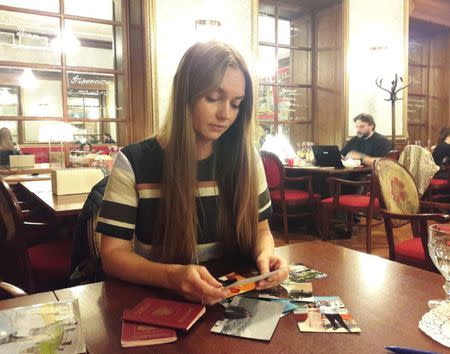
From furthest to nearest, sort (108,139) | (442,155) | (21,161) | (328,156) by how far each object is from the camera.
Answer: (442,155), (108,139), (328,156), (21,161)

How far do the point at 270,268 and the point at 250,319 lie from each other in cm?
→ 26

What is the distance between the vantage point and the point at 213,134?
120 centimetres

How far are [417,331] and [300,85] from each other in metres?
5.63

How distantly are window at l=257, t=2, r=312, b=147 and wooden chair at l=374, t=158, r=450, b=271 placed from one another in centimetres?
312

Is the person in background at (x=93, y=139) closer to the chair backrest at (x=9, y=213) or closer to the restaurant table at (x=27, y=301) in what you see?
the chair backrest at (x=9, y=213)

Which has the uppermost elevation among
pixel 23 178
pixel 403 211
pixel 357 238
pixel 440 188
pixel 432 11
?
pixel 432 11

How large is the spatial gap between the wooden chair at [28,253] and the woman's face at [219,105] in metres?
1.14

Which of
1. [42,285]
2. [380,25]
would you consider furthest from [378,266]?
[380,25]

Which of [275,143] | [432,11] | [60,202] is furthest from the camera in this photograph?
[432,11]

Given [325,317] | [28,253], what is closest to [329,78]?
[28,253]

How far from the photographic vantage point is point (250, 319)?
800 mm

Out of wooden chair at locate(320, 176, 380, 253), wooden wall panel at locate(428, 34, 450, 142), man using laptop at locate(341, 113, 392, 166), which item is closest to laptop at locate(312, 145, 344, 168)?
wooden chair at locate(320, 176, 380, 253)

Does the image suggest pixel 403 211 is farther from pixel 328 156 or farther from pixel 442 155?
pixel 442 155

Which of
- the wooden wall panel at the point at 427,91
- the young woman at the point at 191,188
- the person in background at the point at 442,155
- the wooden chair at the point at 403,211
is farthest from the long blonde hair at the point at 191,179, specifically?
the wooden wall panel at the point at 427,91
